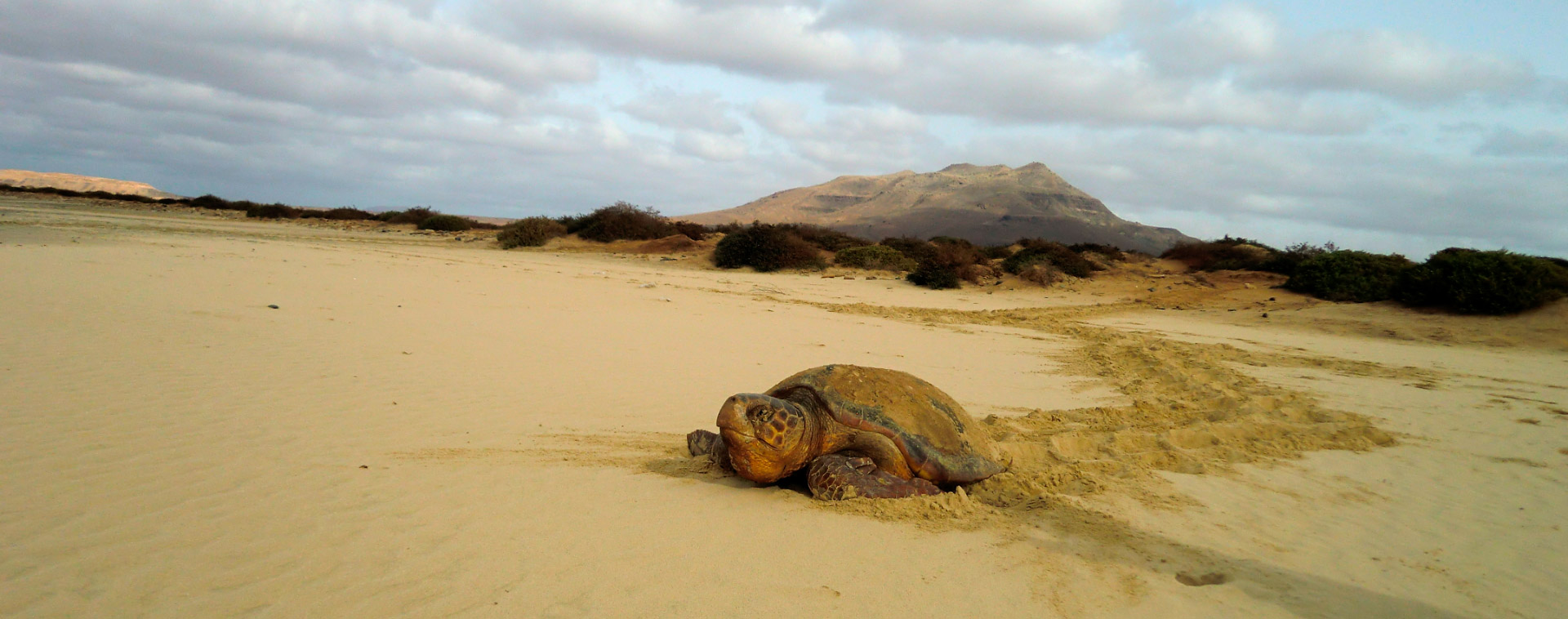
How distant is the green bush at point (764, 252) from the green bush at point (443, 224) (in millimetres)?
18288

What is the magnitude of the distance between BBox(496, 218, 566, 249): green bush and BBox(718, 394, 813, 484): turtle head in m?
26.6

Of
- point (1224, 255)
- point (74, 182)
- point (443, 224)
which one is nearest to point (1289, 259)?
point (1224, 255)

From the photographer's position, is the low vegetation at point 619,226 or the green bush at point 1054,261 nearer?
the green bush at point 1054,261

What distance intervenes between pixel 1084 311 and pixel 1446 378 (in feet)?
27.6

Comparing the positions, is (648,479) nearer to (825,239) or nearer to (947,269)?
(947,269)

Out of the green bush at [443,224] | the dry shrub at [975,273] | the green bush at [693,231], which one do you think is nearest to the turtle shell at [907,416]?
the dry shrub at [975,273]

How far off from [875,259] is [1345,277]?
14.2 metres

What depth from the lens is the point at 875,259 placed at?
26.0 m

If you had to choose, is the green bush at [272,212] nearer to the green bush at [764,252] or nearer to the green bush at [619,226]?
the green bush at [619,226]

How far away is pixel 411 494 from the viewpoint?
3.51 meters

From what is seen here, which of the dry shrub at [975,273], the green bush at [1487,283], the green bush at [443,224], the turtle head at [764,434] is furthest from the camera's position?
the green bush at [443,224]

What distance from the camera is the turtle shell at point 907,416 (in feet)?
13.6

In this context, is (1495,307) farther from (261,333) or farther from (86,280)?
(86,280)

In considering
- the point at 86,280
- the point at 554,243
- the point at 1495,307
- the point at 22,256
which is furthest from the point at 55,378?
the point at 554,243
